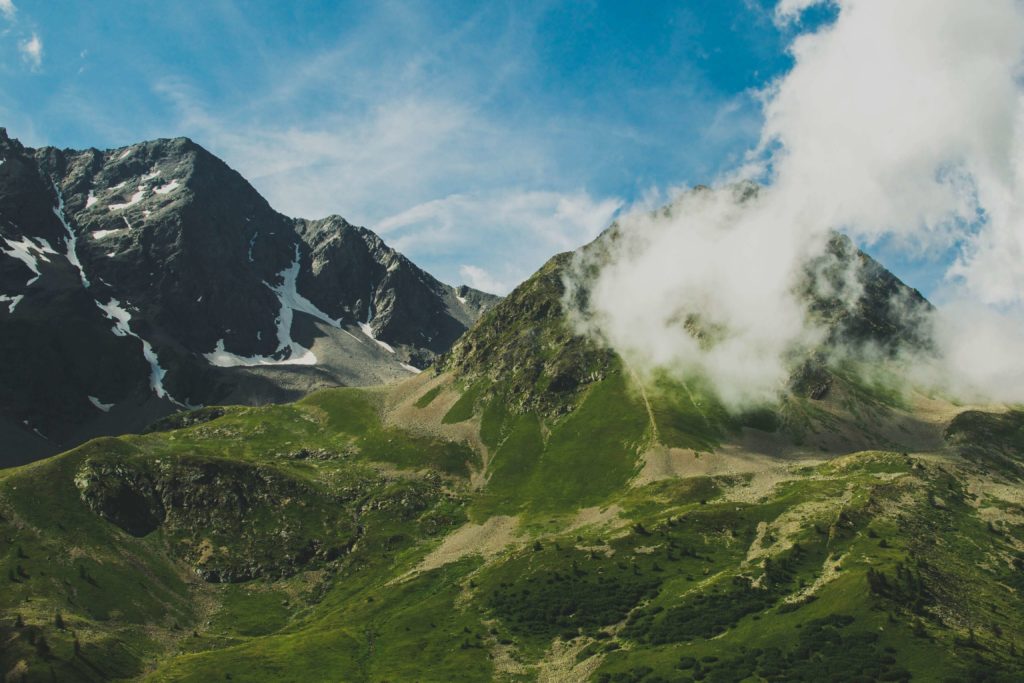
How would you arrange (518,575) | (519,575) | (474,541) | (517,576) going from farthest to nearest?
(474,541) → (518,575) → (519,575) → (517,576)

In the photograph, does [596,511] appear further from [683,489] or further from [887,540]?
[887,540]

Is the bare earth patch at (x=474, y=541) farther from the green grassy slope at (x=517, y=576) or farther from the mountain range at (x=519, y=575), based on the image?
the green grassy slope at (x=517, y=576)

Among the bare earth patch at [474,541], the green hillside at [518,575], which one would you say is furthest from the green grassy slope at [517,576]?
the bare earth patch at [474,541]

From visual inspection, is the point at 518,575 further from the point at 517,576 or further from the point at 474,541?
the point at 474,541

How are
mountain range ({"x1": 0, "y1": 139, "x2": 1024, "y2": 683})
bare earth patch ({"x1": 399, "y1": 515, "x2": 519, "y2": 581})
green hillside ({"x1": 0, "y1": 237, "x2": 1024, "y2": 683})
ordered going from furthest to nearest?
bare earth patch ({"x1": 399, "y1": 515, "x2": 519, "y2": 581}) → green hillside ({"x1": 0, "y1": 237, "x2": 1024, "y2": 683}) → mountain range ({"x1": 0, "y1": 139, "x2": 1024, "y2": 683})

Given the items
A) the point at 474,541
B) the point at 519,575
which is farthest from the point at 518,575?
the point at 474,541

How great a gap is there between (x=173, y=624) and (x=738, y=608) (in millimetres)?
108284

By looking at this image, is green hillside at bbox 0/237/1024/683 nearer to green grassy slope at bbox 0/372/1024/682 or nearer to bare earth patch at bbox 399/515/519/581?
green grassy slope at bbox 0/372/1024/682

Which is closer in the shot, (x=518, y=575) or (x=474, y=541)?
(x=518, y=575)

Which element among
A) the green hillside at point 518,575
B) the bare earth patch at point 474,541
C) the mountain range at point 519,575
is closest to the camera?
the mountain range at point 519,575

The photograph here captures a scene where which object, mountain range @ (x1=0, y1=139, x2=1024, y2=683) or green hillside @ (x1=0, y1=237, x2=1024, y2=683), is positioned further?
green hillside @ (x1=0, y1=237, x2=1024, y2=683)

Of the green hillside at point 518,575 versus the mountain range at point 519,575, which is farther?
the green hillside at point 518,575

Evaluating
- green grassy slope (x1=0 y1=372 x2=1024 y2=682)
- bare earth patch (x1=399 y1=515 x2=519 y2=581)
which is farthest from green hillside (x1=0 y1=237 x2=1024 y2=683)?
bare earth patch (x1=399 y1=515 x2=519 y2=581)

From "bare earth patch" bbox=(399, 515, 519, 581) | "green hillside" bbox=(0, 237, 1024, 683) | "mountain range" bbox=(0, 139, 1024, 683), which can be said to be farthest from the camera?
"bare earth patch" bbox=(399, 515, 519, 581)
